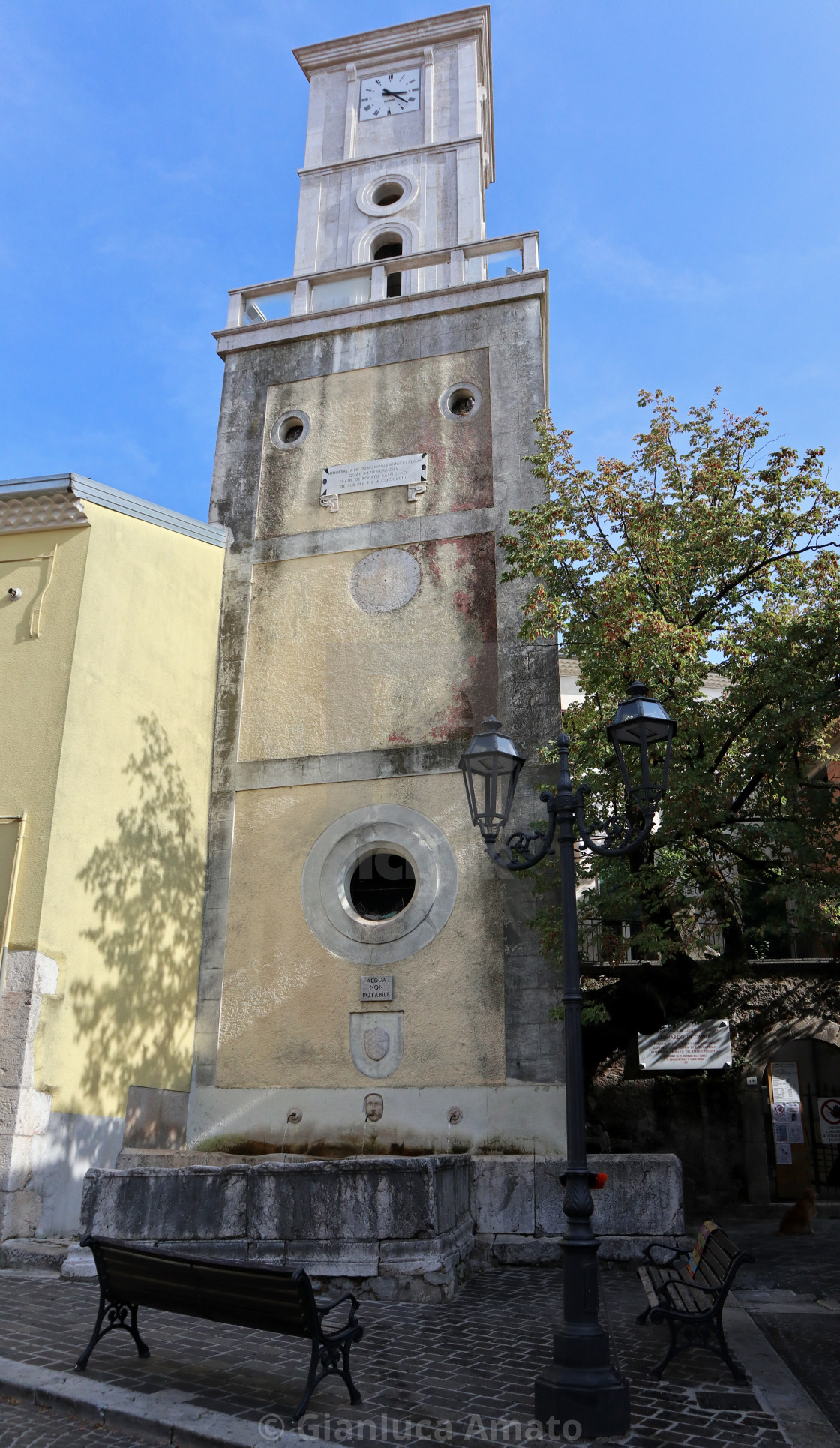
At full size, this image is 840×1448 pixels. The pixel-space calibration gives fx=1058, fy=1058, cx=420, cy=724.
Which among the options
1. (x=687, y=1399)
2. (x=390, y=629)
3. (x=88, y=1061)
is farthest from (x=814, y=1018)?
(x=687, y=1399)

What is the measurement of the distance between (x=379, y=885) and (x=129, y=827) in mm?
2938

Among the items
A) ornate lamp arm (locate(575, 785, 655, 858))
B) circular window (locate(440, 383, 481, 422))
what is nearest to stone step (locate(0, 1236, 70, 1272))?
ornate lamp arm (locate(575, 785, 655, 858))

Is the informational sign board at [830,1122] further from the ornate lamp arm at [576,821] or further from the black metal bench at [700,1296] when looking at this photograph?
the ornate lamp arm at [576,821]

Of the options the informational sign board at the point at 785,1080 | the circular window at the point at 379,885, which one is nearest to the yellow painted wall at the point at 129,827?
the circular window at the point at 379,885

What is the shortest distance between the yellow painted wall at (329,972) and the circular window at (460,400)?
516cm

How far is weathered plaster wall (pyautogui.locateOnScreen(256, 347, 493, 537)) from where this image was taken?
13852mm

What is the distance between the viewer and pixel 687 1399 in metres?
5.43

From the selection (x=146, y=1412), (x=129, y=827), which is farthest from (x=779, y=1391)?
(x=129, y=827)

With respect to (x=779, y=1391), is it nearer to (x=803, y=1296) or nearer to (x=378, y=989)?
(x=803, y=1296)

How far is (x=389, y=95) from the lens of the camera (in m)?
18.5

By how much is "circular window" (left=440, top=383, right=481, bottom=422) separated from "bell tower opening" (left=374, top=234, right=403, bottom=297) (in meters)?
2.78

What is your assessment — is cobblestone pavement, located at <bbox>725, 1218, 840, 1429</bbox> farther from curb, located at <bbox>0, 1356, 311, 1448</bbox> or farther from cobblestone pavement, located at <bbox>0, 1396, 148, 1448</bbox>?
cobblestone pavement, located at <bbox>0, 1396, 148, 1448</bbox>

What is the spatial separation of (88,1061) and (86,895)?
65.2 inches

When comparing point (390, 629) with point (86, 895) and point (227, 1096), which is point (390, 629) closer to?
point (86, 895)
